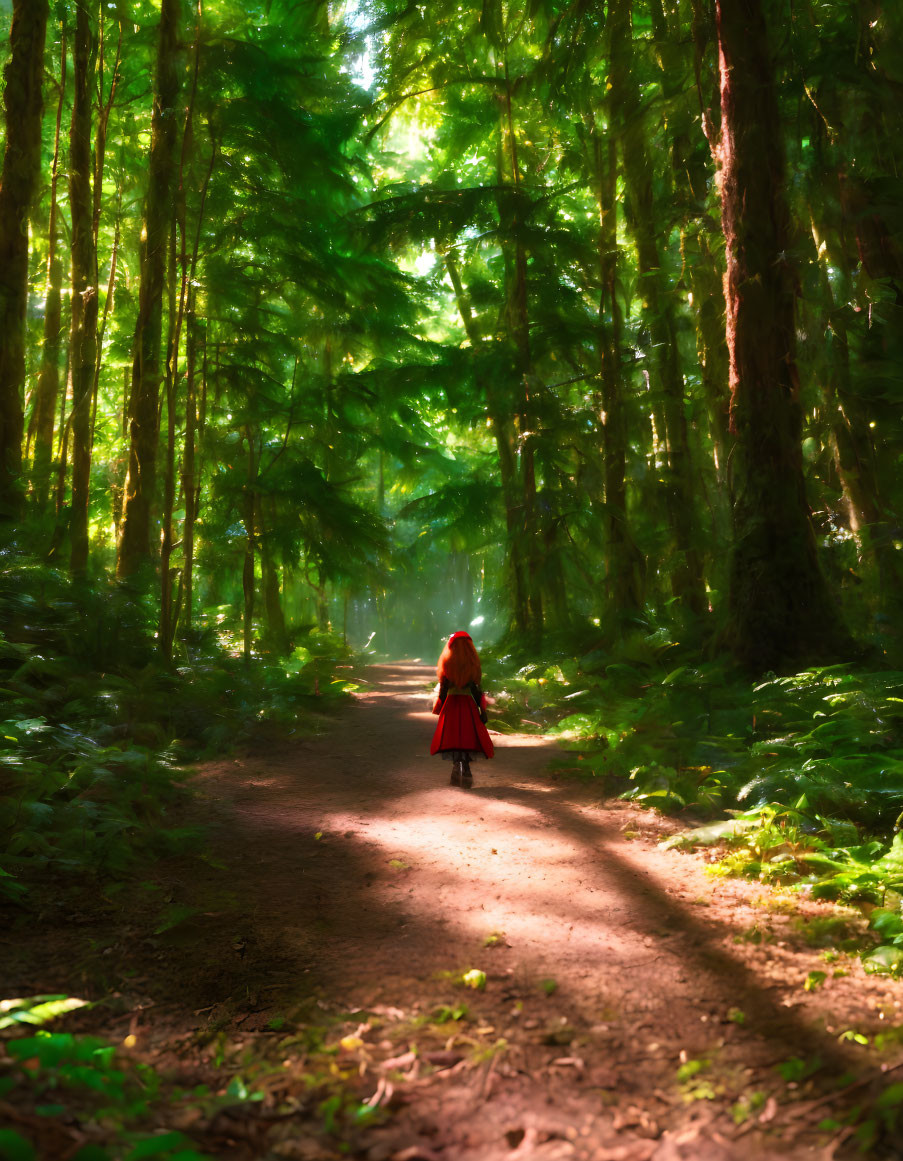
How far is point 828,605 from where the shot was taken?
26.2 ft

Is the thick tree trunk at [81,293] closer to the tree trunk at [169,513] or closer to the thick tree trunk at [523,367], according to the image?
the tree trunk at [169,513]

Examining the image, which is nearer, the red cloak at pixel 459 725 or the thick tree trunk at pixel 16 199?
the red cloak at pixel 459 725

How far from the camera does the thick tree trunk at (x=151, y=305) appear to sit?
1016cm

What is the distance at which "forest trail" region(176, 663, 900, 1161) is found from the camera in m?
2.46

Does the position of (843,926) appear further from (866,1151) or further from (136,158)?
(136,158)

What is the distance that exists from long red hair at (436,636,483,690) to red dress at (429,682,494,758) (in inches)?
4.1

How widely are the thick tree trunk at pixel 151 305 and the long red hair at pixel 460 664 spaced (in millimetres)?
5679

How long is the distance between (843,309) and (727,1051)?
7.73 meters

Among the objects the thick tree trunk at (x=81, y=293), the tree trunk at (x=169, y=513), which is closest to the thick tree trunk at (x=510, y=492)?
the tree trunk at (x=169, y=513)

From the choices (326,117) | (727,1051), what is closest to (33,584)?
(727,1051)

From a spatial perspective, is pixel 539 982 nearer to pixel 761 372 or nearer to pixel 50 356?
pixel 761 372

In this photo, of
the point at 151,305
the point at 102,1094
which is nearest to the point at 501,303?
the point at 151,305

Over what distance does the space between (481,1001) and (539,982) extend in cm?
31

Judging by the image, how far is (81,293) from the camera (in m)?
9.94
